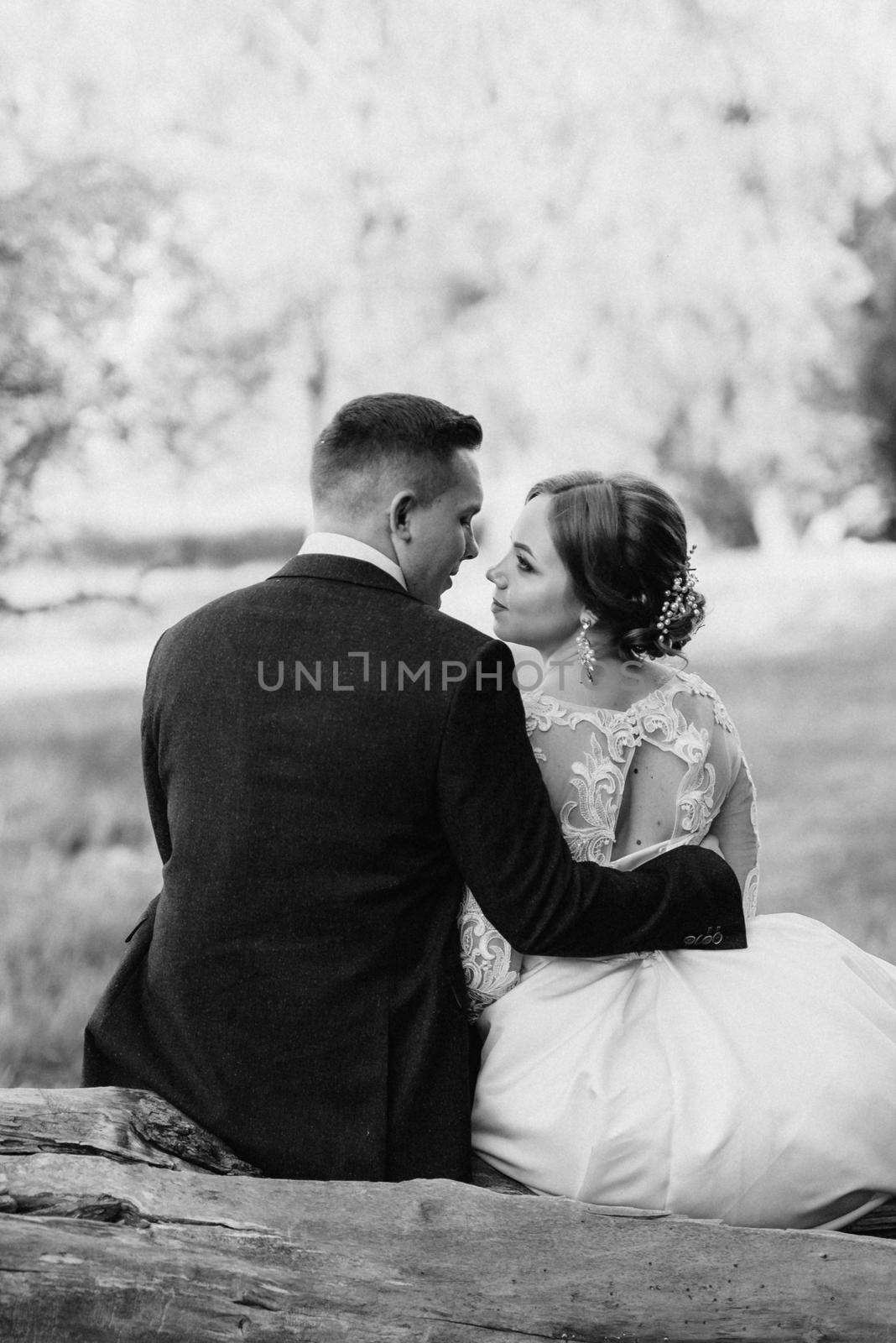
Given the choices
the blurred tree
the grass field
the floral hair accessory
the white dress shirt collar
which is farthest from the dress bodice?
the blurred tree

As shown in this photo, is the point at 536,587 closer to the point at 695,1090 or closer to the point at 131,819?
the point at 695,1090

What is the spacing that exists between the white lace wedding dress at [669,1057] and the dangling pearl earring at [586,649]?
0.07 meters

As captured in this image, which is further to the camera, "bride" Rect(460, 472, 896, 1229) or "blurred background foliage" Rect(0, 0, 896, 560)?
"blurred background foliage" Rect(0, 0, 896, 560)

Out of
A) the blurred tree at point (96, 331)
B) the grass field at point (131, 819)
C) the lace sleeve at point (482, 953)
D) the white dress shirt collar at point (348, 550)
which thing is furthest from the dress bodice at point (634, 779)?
the blurred tree at point (96, 331)

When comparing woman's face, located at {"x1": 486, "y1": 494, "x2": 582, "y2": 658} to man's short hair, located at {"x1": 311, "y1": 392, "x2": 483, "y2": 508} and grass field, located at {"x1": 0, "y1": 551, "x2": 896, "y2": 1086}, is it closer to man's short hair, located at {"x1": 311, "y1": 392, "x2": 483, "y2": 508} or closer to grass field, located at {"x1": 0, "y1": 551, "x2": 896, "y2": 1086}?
man's short hair, located at {"x1": 311, "y1": 392, "x2": 483, "y2": 508}

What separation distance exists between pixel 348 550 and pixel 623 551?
482 millimetres

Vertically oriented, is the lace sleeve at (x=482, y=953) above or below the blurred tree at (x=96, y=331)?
below

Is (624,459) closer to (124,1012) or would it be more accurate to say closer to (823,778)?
(823,778)

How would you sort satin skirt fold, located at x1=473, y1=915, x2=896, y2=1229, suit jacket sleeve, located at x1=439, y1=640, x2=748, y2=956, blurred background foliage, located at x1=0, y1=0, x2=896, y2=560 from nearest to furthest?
suit jacket sleeve, located at x1=439, y1=640, x2=748, y2=956, satin skirt fold, located at x1=473, y1=915, x2=896, y2=1229, blurred background foliage, located at x1=0, y1=0, x2=896, y2=560

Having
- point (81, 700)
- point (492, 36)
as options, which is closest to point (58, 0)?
point (492, 36)

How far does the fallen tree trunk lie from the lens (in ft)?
5.65

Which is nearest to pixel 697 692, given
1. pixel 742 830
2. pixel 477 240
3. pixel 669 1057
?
pixel 742 830

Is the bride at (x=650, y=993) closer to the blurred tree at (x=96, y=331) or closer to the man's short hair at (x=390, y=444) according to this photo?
the man's short hair at (x=390, y=444)

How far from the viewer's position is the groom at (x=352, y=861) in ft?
6.10
